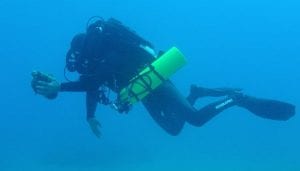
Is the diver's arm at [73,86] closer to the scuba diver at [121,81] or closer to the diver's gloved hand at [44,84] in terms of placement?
the scuba diver at [121,81]

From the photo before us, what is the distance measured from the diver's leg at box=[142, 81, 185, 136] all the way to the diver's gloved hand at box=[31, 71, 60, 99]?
1376 millimetres

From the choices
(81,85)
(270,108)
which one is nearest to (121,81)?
(81,85)

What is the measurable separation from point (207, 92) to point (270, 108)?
139 centimetres

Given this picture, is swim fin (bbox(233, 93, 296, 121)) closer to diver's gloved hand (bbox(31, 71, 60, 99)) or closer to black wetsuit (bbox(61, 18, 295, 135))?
black wetsuit (bbox(61, 18, 295, 135))

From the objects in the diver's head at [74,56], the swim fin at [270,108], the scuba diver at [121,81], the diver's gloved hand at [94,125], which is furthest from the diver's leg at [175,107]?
the diver's head at [74,56]

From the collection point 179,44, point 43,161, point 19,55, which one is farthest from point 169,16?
point 43,161

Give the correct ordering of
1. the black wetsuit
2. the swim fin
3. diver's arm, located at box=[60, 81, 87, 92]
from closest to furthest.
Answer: the black wetsuit, diver's arm, located at box=[60, 81, 87, 92], the swim fin

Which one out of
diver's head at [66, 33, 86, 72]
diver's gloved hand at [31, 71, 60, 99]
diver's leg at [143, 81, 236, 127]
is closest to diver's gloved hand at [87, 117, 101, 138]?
diver's gloved hand at [31, 71, 60, 99]

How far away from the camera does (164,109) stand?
744 cm

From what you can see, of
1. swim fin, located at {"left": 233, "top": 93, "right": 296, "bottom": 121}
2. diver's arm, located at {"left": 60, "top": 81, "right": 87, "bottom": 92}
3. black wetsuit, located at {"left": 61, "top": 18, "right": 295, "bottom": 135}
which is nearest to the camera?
black wetsuit, located at {"left": 61, "top": 18, "right": 295, "bottom": 135}

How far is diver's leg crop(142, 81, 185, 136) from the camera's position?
7.24 metres

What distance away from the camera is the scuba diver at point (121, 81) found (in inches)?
256

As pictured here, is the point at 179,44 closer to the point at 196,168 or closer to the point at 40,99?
the point at 40,99

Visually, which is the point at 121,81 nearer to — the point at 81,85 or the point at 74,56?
the point at 81,85
